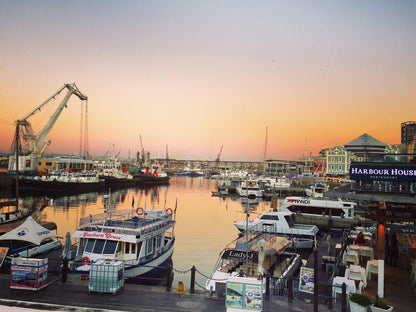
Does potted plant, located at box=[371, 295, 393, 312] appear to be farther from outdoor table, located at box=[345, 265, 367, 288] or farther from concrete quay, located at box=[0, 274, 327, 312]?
outdoor table, located at box=[345, 265, 367, 288]

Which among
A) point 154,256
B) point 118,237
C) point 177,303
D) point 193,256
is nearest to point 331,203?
point 193,256

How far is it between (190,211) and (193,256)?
97.4 feet

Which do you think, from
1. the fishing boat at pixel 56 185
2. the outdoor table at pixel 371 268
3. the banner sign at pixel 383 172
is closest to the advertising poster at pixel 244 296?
the banner sign at pixel 383 172

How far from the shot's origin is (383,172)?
9820 millimetres

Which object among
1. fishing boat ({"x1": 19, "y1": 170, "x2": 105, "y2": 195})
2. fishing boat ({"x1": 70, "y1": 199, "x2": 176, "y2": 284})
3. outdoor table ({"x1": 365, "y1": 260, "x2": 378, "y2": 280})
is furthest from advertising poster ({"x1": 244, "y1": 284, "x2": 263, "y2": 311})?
fishing boat ({"x1": 19, "y1": 170, "x2": 105, "y2": 195})

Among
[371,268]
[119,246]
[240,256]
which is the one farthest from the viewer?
[119,246]

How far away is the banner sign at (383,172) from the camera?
31.4 feet

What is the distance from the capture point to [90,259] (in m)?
14.9

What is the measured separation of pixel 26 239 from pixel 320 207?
103 feet

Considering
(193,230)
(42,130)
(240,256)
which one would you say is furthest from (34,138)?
(240,256)

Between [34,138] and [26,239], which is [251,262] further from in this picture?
[34,138]

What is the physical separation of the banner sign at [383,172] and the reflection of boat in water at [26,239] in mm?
13856

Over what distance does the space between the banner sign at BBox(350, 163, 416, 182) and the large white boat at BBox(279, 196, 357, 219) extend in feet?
92.0

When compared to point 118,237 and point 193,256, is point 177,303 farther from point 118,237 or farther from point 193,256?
point 193,256
